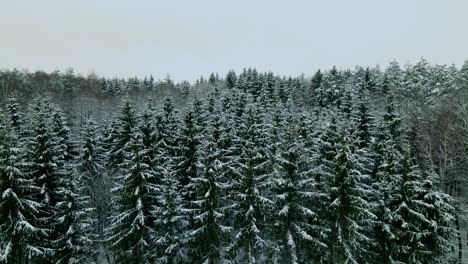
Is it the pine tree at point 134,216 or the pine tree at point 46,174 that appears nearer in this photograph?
the pine tree at point 134,216

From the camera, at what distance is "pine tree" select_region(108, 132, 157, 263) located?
2105 cm

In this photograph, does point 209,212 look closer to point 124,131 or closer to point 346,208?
point 346,208

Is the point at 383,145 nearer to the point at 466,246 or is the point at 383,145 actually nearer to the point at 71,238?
the point at 466,246

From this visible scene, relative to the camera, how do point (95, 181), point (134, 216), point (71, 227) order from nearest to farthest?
point (71, 227), point (134, 216), point (95, 181)

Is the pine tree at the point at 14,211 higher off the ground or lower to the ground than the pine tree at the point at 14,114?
lower

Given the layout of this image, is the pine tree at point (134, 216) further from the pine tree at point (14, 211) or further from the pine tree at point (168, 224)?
the pine tree at point (14, 211)

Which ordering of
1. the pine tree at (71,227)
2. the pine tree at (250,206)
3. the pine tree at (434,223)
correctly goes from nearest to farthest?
1. the pine tree at (71,227)
2. the pine tree at (250,206)
3. the pine tree at (434,223)

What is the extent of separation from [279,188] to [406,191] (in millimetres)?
9428

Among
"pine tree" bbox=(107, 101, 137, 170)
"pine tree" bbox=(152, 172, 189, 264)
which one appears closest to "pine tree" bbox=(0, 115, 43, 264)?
"pine tree" bbox=(152, 172, 189, 264)

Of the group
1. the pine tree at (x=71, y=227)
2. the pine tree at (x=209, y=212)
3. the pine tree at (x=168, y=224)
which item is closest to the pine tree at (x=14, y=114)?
the pine tree at (x=71, y=227)

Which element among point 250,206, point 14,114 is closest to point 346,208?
Answer: point 250,206

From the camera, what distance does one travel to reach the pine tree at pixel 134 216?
21047mm

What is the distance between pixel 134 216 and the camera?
21578 mm

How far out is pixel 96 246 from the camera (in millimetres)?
29016
